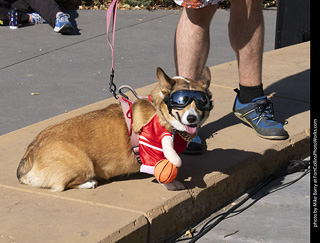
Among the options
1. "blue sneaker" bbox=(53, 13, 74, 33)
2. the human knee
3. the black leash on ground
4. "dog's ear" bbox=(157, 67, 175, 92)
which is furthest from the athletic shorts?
"blue sneaker" bbox=(53, 13, 74, 33)

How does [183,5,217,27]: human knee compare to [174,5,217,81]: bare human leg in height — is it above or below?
above

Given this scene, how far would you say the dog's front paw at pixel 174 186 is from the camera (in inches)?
160

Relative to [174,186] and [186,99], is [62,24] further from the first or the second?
[186,99]

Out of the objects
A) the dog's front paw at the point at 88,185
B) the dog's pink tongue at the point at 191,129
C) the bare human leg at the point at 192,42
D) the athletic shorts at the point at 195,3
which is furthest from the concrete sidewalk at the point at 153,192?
the athletic shorts at the point at 195,3

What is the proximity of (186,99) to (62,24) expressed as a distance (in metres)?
5.01

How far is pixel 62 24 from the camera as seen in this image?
841cm

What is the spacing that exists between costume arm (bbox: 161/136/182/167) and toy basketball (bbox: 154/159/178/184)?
0.04m

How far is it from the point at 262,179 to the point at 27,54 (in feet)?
13.1

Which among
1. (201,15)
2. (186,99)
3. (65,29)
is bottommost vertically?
(65,29)

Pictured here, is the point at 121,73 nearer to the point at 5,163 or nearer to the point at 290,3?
the point at 290,3

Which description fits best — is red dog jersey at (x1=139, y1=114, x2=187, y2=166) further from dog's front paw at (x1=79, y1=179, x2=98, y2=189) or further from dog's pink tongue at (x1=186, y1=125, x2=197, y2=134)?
dog's front paw at (x1=79, y1=179, x2=98, y2=189)

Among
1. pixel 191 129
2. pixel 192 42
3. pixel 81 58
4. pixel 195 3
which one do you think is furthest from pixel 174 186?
pixel 81 58

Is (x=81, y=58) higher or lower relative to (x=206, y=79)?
lower

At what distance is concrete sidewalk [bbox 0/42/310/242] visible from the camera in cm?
357
